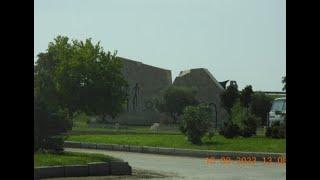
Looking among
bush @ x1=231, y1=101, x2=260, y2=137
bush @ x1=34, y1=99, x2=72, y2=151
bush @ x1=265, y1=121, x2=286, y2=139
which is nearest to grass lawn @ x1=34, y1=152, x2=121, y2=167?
bush @ x1=34, y1=99, x2=72, y2=151

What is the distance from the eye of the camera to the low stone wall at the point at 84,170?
10.9 meters

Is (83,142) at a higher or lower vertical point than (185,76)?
lower

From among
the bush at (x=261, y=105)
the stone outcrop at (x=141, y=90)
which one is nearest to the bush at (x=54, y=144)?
the bush at (x=261, y=105)

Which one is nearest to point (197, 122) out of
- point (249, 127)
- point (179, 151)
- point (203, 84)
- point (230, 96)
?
point (179, 151)

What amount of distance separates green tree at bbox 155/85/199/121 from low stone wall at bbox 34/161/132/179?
44521 millimetres

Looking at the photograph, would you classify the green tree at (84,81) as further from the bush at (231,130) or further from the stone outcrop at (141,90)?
the stone outcrop at (141,90)

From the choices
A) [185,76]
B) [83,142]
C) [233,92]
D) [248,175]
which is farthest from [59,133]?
[185,76]

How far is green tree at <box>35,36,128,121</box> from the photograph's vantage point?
22984 mm

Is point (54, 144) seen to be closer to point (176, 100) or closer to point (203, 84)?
point (176, 100)

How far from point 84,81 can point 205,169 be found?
14209mm

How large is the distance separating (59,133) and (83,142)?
9.56 m

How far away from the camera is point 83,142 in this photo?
23.9 m
